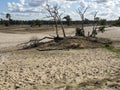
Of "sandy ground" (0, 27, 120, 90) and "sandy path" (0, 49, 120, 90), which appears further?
"sandy path" (0, 49, 120, 90)

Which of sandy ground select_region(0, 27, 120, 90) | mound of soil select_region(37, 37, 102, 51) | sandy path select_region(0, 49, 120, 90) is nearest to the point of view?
sandy ground select_region(0, 27, 120, 90)

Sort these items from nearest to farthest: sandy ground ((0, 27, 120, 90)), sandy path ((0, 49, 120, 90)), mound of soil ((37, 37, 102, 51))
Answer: sandy ground ((0, 27, 120, 90)) < sandy path ((0, 49, 120, 90)) < mound of soil ((37, 37, 102, 51))

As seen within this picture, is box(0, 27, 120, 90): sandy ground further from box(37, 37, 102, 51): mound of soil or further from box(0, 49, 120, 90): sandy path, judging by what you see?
box(37, 37, 102, 51): mound of soil

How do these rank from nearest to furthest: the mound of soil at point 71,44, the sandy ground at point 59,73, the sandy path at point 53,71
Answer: the sandy ground at point 59,73
the sandy path at point 53,71
the mound of soil at point 71,44

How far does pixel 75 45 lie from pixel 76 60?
6795 mm

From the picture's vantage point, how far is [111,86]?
492 inches

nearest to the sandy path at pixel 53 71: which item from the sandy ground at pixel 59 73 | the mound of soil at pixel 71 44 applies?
the sandy ground at pixel 59 73

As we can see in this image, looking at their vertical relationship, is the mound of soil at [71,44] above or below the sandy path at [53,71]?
below

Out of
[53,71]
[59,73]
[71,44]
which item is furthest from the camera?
[71,44]

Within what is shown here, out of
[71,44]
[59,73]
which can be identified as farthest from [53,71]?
[71,44]

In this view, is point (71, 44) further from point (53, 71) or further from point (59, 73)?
point (59, 73)

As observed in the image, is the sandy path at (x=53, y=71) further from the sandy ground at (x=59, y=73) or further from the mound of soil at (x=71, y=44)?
the mound of soil at (x=71, y=44)

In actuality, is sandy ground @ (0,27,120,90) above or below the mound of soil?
above

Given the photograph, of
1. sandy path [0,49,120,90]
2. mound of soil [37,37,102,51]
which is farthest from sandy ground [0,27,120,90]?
mound of soil [37,37,102,51]
